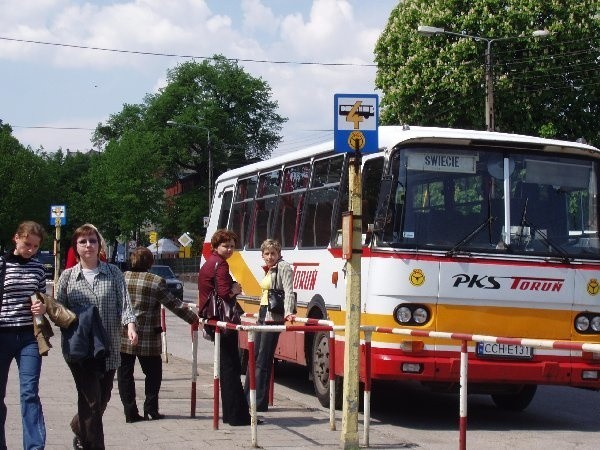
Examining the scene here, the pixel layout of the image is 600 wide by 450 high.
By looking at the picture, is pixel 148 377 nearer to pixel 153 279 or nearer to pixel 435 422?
pixel 153 279

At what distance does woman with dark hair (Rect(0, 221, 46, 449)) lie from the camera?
823cm

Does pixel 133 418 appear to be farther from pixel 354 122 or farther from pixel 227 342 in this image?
pixel 354 122

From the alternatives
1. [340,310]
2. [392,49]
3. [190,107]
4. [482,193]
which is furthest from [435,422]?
[190,107]

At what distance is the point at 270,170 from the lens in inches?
650

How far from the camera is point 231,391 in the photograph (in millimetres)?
10922

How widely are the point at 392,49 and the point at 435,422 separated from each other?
3508cm

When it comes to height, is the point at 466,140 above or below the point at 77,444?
above

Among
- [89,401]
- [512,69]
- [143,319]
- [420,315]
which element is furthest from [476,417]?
[512,69]

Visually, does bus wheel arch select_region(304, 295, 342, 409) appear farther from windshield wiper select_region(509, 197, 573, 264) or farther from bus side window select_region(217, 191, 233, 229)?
bus side window select_region(217, 191, 233, 229)

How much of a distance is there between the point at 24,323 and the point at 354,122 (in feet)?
10.2

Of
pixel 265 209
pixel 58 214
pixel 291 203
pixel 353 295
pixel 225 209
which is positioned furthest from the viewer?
pixel 58 214

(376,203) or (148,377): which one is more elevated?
(376,203)

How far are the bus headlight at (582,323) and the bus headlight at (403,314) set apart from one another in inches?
68.3

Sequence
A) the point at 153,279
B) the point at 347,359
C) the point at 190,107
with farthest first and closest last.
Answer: the point at 190,107
the point at 153,279
the point at 347,359
